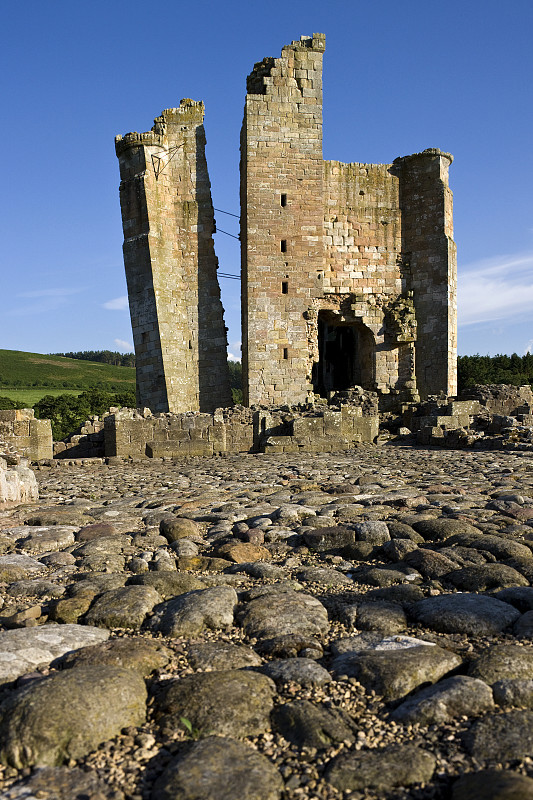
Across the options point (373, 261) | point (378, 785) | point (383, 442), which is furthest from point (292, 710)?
point (373, 261)

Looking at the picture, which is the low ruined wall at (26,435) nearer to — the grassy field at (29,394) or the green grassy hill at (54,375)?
the grassy field at (29,394)

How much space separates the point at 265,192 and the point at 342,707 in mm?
21663

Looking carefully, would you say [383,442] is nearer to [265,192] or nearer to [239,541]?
[265,192]

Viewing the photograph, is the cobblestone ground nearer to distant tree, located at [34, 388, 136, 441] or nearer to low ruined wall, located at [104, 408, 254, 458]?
low ruined wall, located at [104, 408, 254, 458]

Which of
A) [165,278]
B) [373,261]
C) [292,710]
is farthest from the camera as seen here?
[373,261]

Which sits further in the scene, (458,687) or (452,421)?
(452,421)

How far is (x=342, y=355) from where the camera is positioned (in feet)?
96.2

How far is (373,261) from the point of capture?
2381cm

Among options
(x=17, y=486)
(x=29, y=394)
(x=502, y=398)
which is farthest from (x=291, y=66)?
(x=29, y=394)

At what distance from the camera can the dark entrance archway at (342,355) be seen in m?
24.1

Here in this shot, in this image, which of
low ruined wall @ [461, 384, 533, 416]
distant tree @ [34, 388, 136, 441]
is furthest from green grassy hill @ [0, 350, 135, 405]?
low ruined wall @ [461, 384, 533, 416]

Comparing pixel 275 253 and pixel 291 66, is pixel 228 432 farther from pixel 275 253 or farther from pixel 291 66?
pixel 291 66

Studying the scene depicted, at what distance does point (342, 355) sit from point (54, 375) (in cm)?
7407

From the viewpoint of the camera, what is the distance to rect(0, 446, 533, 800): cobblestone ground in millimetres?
1811
